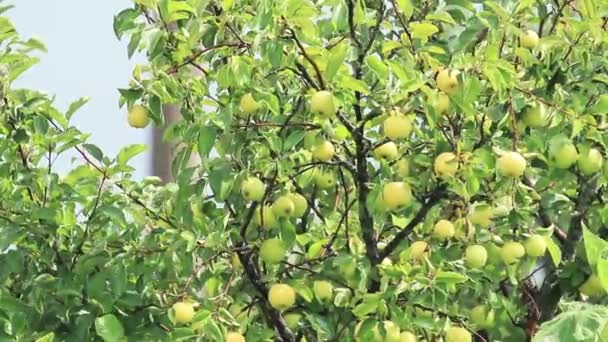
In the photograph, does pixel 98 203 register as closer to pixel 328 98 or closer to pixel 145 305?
pixel 145 305

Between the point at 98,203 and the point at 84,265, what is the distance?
0.16 m

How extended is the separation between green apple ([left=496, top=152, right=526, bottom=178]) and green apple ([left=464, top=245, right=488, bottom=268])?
0.18 metres

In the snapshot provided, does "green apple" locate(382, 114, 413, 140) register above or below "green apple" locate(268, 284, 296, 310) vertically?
above

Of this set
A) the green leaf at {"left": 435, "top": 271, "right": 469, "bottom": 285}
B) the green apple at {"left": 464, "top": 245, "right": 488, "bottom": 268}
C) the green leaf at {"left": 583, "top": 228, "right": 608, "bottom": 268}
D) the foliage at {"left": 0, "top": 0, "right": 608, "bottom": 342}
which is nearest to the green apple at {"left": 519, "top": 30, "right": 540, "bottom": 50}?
the foliage at {"left": 0, "top": 0, "right": 608, "bottom": 342}

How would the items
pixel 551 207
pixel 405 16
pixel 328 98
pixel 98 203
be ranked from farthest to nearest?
pixel 551 207 → pixel 98 203 → pixel 405 16 → pixel 328 98

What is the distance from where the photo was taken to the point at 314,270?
2.35 m

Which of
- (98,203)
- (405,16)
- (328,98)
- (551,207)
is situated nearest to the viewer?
(328,98)

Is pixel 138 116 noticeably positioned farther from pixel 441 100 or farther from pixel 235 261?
pixel 441 100

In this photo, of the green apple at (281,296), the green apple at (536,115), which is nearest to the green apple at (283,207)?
the green apple at (281,296)

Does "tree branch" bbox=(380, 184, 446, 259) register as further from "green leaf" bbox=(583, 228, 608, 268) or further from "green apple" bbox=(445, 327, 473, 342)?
"green leaf" bbox=(583, 228, 608, 268)

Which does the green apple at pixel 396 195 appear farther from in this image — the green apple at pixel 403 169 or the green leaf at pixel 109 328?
the green leaf at pixel 109 328

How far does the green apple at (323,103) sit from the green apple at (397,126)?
0.11 metres

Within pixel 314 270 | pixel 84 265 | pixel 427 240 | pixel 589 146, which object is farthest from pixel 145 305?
pixel 589 146

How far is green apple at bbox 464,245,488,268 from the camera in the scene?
2.18m
